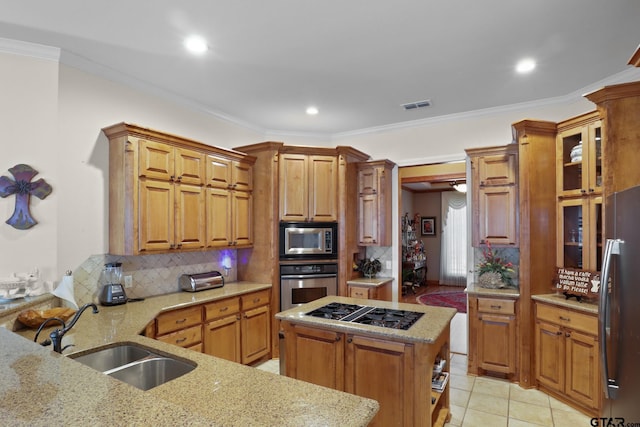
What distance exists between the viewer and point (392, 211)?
15.9ft

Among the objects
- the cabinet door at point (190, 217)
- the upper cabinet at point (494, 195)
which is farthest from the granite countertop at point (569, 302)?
the cabinet door at point (190, 217)

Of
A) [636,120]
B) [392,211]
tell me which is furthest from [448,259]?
[636,120]

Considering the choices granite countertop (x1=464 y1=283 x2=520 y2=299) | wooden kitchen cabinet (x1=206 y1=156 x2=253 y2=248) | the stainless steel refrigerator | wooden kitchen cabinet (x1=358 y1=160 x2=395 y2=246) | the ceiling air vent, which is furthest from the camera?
wooden kitchen cabinet (x1=358 y1=160 x2=395 y2=246)

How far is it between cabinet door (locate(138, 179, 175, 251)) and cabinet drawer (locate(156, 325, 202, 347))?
2.53 feet

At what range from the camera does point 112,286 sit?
10.1 feet

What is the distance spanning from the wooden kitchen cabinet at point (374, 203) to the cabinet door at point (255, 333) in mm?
1574

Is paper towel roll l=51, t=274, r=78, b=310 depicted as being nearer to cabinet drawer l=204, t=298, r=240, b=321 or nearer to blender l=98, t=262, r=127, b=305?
blender l=98, t=262, r=127, b=305

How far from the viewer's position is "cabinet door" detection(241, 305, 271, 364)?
3814 mm

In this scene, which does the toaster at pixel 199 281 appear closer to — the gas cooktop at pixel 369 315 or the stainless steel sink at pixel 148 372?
the gas cooktop at pixel 369 315

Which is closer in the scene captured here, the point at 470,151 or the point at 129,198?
the point at 129,198

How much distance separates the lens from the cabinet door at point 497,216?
12.3 feet

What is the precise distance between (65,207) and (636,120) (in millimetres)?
4394

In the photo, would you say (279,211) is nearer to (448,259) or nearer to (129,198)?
(129,198)

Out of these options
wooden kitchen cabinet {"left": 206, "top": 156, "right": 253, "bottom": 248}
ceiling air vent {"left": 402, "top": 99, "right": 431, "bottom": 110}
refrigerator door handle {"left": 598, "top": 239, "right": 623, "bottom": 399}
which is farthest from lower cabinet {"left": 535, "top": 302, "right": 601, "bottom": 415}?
wooden kitchen cabinet {"left": 206, "top": 156, "right": 253, "bottom": 248}
